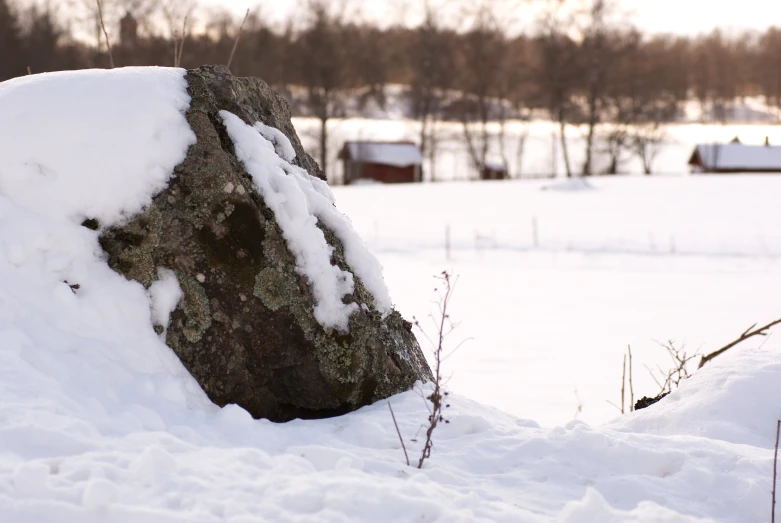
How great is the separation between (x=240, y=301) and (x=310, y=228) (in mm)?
488

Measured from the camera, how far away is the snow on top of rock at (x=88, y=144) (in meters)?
3.28

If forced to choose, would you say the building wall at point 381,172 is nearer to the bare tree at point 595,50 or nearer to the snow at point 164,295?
the bare tree at point 595,50

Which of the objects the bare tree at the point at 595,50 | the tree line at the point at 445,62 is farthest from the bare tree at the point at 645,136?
the bare tree at the point at 595,50

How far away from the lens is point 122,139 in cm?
339

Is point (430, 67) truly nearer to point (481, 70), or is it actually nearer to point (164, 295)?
point (481, 70)

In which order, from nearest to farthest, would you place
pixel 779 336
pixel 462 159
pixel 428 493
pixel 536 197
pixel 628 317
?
pixel 428 493 < pixel 779 336 < pixel 628 317 < pixel 536 197 < pixel 462 159

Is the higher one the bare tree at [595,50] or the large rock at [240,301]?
the bare tree at [595,50]

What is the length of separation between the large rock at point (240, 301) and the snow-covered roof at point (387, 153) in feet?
134

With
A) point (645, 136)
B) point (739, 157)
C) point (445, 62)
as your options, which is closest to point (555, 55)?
point (445, 62)

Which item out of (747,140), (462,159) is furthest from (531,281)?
(747,140)

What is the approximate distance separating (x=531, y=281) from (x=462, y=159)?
126 ft

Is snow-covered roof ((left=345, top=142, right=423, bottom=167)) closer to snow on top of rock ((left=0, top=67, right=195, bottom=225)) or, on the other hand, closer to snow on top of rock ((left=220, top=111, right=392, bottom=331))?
snow on top of rock ((left=220, top=111, right=392, bottom=331))

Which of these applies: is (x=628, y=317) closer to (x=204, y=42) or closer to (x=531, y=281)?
(x=531, y=281)

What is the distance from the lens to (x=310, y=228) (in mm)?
3561
